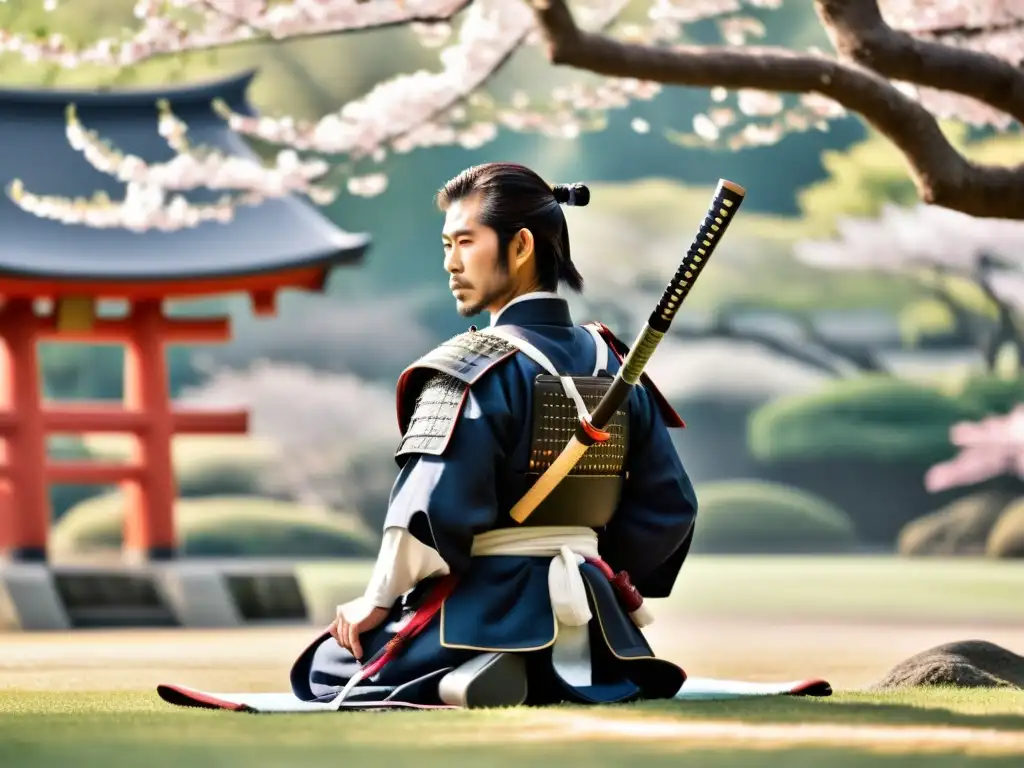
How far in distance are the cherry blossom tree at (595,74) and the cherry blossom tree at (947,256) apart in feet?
26.3

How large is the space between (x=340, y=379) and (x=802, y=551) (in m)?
4.43

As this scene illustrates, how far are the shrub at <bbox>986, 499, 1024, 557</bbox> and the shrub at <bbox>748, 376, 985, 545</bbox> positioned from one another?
61 cm

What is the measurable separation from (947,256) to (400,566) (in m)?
14.2

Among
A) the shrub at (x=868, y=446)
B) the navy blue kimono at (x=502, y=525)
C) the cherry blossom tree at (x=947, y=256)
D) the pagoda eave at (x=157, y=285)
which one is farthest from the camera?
the cherry blossom tree at (x=947, y=256)

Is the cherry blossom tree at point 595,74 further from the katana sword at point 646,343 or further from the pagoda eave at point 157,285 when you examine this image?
the katana sword at point 646,343

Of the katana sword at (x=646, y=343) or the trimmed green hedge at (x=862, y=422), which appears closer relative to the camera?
the katana sword at (x=646, y=343)

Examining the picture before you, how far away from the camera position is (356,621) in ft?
12.0

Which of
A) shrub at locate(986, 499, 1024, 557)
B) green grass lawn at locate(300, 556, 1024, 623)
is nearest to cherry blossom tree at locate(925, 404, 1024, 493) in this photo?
shrub at locate(986, 499, 1024, 557)

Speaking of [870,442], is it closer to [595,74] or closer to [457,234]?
[595,74]

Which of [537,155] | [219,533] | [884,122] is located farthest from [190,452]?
[884,122]

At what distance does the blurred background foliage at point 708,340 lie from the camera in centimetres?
1616

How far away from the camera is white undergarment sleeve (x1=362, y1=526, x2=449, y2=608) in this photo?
3.59m

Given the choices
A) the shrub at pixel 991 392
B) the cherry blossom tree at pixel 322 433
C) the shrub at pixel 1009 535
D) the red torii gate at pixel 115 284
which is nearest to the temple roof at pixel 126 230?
the red torii gate at pixel 115 284

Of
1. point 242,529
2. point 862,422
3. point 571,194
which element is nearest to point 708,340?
point 862,422
